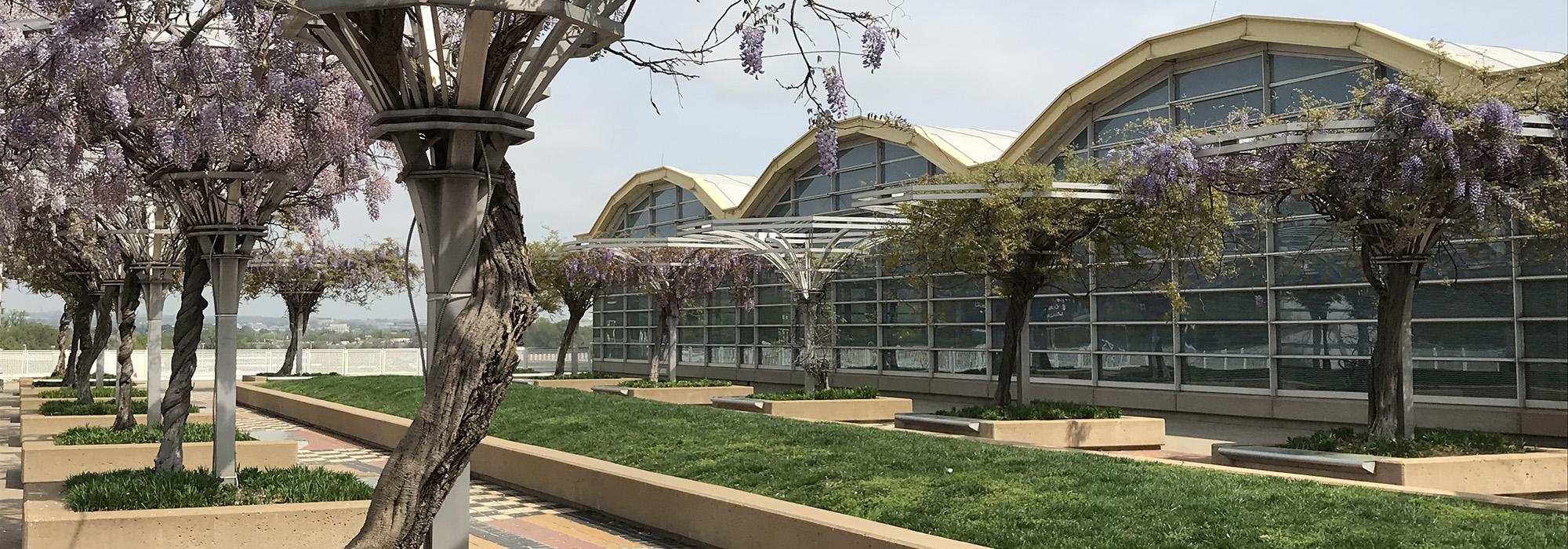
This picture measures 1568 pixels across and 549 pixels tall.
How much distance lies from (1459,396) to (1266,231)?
4140 mm

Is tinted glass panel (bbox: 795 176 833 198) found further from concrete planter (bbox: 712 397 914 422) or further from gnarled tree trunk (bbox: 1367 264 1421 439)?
gnarled tree trunk (bbox: 1367 264 1421 439)

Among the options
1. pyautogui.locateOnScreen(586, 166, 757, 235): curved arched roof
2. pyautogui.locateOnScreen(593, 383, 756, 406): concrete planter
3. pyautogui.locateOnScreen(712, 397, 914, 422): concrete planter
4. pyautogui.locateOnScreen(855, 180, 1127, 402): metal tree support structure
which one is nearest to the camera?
pyautogui.locateOnScreen(855, 180, 1127, 402): metal tree support structure

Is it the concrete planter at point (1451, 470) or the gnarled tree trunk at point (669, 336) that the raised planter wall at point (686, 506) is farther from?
the gnarled tree trunk at point (669, 336)

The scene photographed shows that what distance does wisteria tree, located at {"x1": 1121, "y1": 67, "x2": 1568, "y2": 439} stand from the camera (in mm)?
12609

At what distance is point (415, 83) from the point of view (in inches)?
189

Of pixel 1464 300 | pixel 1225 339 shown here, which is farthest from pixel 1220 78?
pixel 1464 300

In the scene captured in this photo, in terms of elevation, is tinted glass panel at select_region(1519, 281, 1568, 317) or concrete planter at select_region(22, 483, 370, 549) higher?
tinted glass panel at select_region(1519, 281, 1568, 317)

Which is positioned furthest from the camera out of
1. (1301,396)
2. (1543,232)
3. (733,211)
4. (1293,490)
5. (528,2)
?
(733,211)

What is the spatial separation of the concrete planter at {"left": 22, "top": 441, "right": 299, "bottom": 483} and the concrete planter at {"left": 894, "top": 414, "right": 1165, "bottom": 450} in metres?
8.95

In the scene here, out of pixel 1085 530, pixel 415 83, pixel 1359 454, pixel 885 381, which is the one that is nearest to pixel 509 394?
pixel 885 381

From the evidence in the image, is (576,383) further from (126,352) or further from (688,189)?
(126,352)

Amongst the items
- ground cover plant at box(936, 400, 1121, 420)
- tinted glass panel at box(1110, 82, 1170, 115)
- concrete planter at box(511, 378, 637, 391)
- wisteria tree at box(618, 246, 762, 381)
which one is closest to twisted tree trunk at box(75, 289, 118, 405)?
concrete planter at box(511, 378, 637, 391)

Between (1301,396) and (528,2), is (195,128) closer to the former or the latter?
(528,2)

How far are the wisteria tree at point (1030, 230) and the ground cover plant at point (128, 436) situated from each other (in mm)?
9646
